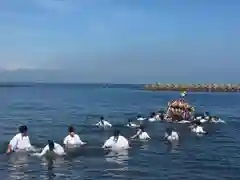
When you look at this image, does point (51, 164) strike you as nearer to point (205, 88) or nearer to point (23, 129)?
point (23, 129)

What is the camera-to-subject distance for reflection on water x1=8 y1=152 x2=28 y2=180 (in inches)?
912

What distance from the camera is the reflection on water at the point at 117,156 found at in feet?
89.0

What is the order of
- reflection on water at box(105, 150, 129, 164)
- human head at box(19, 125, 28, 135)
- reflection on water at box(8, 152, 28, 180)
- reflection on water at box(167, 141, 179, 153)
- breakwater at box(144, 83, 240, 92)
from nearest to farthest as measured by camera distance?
reflection on water at box(8, 152, 28, 180) → human head at box(19, 125, 28, 135) → reflection on water at box(105, 150, 129, 164) → reflection on water at box(167, 141, 179, 153) → breakwater at box(144, 83, 240, 92)

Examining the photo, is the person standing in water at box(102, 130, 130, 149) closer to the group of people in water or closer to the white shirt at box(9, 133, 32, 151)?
the group of people in water

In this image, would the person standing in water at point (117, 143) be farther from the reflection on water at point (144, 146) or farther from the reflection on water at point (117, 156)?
the reflection on water at point (144, 146)

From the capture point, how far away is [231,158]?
2917 cm

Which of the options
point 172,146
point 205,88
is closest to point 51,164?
point 172,146

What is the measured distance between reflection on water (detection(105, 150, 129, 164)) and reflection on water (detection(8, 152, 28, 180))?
4767mm

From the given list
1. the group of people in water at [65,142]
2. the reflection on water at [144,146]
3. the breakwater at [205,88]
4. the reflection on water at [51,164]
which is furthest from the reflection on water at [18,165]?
the breakwater at [205,88]

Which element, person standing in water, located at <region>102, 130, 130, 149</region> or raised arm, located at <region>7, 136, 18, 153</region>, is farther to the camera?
person standing in water, located at <region>102, 130, 130, 149</region>

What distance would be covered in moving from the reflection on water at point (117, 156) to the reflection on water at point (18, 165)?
4.77 meters

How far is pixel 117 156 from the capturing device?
2861 cm

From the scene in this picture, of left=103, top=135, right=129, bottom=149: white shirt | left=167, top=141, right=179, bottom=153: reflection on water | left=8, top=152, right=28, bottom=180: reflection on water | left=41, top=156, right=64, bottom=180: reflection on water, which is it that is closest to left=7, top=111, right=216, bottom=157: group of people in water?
left=103, top=135, right=129, bottom=149: white shirt

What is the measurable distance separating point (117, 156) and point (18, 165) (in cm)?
613
